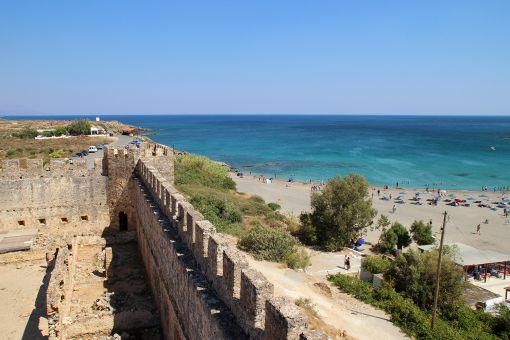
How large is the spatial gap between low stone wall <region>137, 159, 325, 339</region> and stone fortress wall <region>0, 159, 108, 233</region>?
534 centimetres

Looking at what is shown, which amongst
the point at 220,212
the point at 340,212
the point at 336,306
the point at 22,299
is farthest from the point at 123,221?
the point at 340,212

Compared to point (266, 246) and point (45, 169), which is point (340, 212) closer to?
point (266, 246)

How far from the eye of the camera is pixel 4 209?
1270 centimetres

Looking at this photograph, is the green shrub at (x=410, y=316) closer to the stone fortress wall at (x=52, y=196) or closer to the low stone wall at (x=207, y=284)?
the low stone wall at (x=207, y=284)

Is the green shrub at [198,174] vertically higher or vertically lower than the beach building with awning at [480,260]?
higher

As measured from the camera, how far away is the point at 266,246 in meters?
13.6

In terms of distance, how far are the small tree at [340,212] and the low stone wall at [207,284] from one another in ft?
39.5

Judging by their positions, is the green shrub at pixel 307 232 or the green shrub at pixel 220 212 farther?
the green shrub at pixel 307 232

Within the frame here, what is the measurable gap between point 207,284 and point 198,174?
1986 centimetres

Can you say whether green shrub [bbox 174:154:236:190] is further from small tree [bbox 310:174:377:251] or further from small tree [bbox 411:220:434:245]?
small tree [bbox 411:220:434:245]

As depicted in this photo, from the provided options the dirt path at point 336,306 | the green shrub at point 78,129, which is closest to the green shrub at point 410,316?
the dirt path at point 336,306

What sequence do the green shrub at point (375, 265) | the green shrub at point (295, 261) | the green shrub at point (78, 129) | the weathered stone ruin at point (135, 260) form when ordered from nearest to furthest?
the weathered stone ruin at point (135, 260), the green shrub at point (295, 261), the green shrub at point (375, 265), the green shrub at point (78, 129)

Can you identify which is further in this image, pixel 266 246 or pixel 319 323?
pixel 266 246

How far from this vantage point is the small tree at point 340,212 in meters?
19.3
